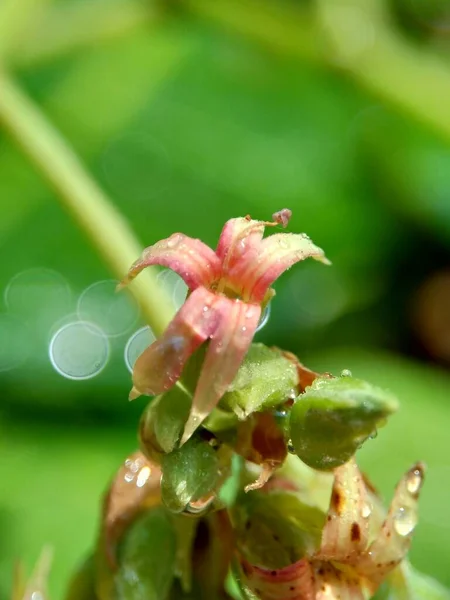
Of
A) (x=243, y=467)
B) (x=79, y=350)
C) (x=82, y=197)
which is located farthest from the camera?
(x=79, y=350)

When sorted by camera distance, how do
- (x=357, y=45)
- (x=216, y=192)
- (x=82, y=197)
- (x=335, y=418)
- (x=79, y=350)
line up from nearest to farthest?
1. (x=335, y=418)
2. (x=82, y=197)
3. (x=79, y=350)
4. (x=216, y=192)
5. (x=357, y=45)

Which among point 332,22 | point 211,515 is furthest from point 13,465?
point 332,22

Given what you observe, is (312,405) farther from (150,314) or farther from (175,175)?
(175,175)

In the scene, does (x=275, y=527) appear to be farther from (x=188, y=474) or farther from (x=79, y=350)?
(x=79, y=350)

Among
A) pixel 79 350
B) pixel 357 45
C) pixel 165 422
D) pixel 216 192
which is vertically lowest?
pixel 165 422

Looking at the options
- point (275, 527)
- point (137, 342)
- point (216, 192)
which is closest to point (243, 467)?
point (275, 527)

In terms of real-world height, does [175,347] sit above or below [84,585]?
above

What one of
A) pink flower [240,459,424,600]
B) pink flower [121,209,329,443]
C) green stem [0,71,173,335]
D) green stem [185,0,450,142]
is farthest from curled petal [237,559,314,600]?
green stem [185,0,450,142]
